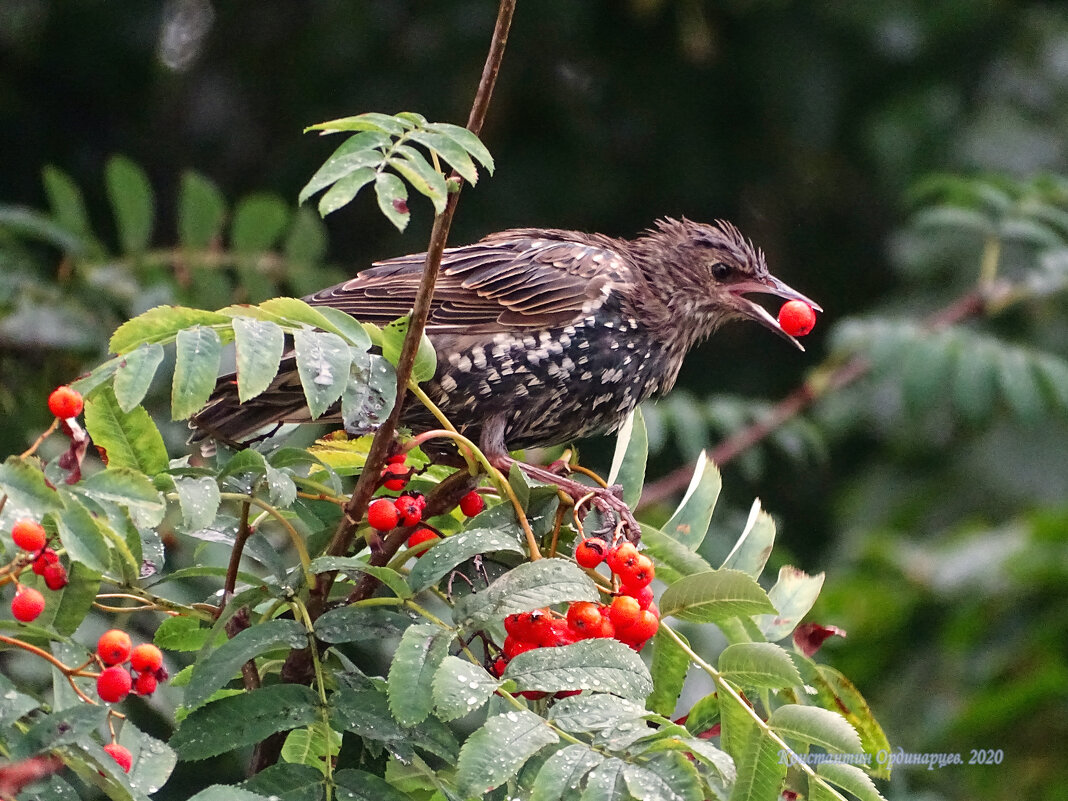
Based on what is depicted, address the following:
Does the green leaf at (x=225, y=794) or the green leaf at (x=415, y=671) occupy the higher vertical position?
the green leaf at (x=415, y=671)

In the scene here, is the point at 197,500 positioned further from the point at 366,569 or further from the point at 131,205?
the point at 131,205

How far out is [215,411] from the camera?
2994 millimetres

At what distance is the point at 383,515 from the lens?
6.77 feet

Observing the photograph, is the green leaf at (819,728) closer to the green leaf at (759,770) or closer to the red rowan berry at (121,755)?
the green leaf at (759,770)

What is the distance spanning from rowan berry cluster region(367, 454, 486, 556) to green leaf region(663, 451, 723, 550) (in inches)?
13.4

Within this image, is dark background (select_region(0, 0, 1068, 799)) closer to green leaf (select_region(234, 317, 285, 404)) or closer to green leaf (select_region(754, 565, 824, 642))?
green leaf (select_region(754, 565, 824, 642))

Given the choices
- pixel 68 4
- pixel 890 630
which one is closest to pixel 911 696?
pixel 890 630

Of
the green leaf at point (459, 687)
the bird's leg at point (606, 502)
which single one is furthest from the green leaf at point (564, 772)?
the bird's leg at point (606, 502)

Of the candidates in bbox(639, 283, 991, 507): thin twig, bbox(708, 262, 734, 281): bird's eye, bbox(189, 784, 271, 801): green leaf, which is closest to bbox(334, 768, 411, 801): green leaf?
bbox(189, 784, 271, 801): green leaf

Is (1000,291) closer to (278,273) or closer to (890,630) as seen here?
(890,630)

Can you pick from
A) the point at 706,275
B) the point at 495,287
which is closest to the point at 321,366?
the point at 495,287

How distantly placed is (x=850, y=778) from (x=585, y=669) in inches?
16.2

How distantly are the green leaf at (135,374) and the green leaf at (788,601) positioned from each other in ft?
3.56

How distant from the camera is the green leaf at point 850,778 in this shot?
6.30ft
